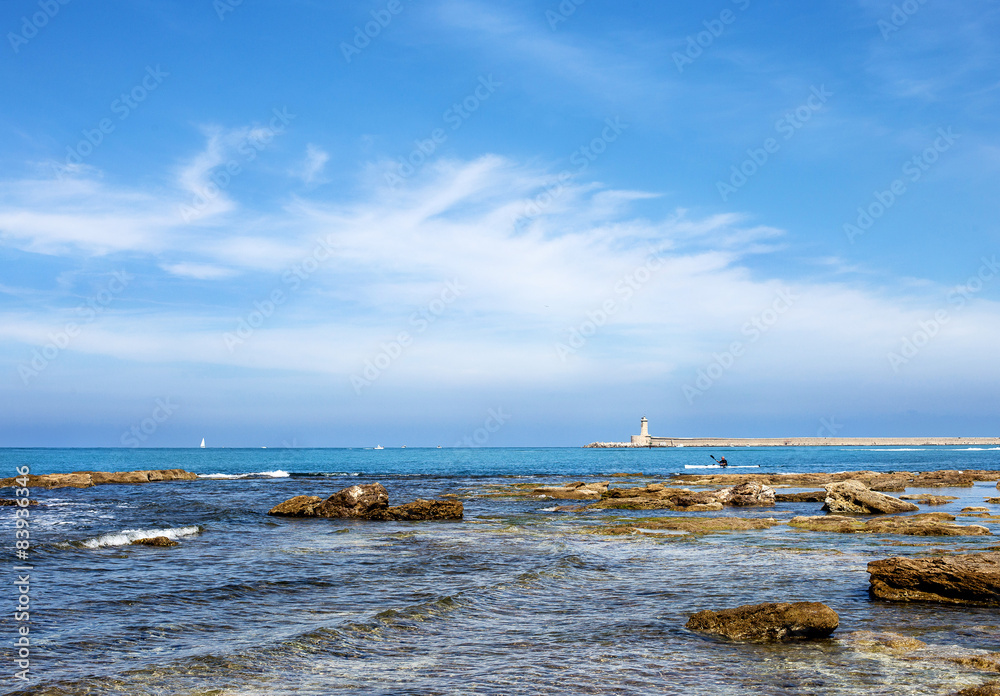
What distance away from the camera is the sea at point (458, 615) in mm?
10477

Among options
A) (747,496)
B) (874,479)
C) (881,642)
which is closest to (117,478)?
(747,496)

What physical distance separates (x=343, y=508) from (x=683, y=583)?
23.5 meters

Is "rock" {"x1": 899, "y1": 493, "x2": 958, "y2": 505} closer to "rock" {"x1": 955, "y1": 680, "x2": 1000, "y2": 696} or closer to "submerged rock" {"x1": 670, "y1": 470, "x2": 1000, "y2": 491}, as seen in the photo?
"submerged rock" {"x1": 670, "y1": 470, "x2": 1000, "y2": 491}

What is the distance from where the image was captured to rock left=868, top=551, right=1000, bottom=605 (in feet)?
49.1

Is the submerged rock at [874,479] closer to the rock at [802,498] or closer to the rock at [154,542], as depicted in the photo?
the rock at [802,498]

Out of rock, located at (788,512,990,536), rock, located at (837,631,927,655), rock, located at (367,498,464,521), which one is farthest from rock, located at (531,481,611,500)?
rock, located at (837,631,927,655)

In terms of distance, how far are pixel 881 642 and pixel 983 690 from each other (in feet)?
9.88

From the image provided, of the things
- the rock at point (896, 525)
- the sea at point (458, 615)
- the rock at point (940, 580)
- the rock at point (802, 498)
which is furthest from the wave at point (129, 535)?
the rock at point (802, 498)

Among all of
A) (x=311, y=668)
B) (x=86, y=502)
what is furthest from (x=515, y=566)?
(x=86, y=502)

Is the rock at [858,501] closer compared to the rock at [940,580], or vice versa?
the rock at [940,580]

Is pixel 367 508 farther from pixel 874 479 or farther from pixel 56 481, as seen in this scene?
pixel 874 479

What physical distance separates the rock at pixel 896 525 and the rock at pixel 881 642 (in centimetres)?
1649

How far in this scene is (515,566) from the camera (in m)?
20.9

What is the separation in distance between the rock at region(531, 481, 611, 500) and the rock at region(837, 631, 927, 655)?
35.7 meters
